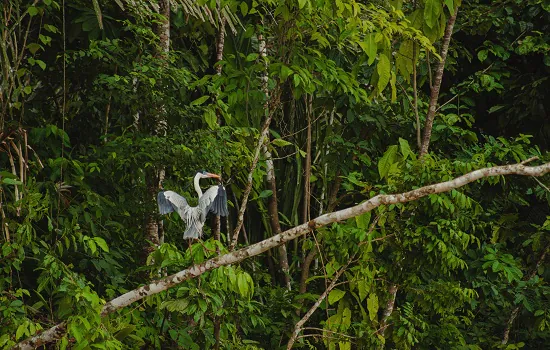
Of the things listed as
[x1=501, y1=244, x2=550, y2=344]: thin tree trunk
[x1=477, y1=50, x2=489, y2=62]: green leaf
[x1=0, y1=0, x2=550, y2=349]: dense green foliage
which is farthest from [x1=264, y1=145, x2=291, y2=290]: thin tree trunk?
[x1=477, y1=50, x2=489, y2=62]: green leaf

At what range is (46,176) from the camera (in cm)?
593

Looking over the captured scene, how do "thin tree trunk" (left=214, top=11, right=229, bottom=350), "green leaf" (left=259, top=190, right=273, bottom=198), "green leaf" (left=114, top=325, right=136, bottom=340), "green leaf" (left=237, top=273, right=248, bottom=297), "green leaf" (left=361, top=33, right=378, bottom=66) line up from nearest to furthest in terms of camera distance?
"green leaf" (left=237, top=273, right=248, bottom=297)
"green leaf" (left=361, top=33, right=378, bottom=66)
"green leaf" (left=114, top=325, right=136, bottom=340)
"thin tree trunk" (left=214, top=11, right=229, bottom=350)
"green leaf" (left=259, top=190, right=273, bottom=198)

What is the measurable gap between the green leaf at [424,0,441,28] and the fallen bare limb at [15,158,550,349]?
3.50ft

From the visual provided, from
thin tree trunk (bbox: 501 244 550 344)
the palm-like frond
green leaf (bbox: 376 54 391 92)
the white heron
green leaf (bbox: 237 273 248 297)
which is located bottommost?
thin tree trunk (bbox: 501 244 550 344)

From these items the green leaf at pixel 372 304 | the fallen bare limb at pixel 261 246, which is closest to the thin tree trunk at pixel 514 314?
the green leaf at pixel 372 304

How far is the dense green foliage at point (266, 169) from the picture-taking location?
5.31 m

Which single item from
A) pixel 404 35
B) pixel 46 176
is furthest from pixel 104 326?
pixel 404 35

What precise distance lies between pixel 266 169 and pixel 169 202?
8.01 feet

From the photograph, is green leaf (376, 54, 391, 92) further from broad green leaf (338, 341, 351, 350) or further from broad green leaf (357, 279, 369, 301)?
broad green leaf (338, 341, 351, 350)

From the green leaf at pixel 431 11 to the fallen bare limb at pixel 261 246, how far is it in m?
1.07

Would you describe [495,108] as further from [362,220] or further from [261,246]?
[261,246]

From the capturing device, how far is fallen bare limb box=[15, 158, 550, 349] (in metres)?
4.60

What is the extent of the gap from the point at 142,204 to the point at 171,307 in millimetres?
877

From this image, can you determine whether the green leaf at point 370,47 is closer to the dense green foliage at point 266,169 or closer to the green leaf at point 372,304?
the dense green foliage at point 266,169
